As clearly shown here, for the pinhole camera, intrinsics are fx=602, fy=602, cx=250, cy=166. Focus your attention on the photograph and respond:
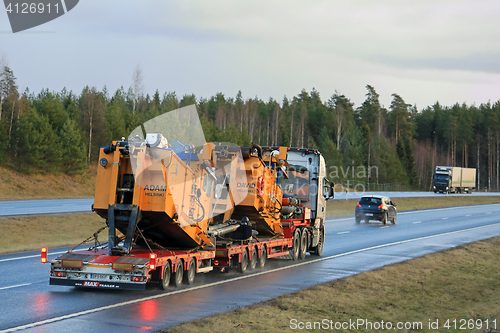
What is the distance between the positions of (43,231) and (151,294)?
12439 mm

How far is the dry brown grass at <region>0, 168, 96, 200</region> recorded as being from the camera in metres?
50.7

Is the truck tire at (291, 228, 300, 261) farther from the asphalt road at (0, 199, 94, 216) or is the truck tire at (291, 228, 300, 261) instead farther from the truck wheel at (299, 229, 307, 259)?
the asphalt road at (0, 199, 94, 216)

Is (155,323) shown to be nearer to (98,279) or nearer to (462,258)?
(98,279)

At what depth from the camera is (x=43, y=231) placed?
22953 mm

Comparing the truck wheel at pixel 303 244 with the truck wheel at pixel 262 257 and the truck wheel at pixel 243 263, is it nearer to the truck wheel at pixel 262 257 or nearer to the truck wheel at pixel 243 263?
the truck wheel at pixel 262 257

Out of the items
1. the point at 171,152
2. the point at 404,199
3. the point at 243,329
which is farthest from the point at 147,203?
the point at 404,199

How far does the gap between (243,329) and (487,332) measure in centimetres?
360

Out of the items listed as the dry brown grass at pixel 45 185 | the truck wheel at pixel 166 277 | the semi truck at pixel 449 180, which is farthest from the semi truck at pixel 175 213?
the semi truck at pixel 449 180

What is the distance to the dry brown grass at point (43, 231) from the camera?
66.8 ft

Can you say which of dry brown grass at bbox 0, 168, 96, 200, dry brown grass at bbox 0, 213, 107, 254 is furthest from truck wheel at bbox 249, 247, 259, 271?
dry brown grass at bbox 0, 168, 96, 200

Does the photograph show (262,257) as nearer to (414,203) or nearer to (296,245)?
(296,245)

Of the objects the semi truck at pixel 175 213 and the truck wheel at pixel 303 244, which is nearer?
the semi truck at pixel 175 213

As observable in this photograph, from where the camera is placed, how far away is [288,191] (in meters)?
20.5

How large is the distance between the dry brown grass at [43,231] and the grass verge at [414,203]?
2160cm
